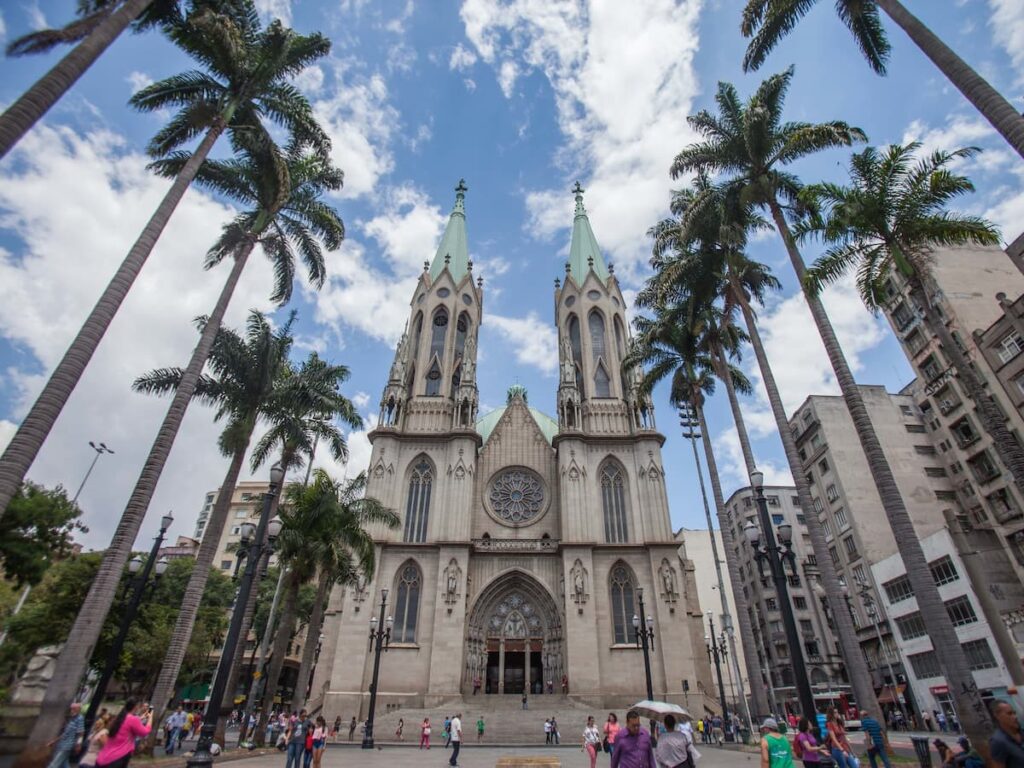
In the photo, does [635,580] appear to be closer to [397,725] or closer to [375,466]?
[397,725]

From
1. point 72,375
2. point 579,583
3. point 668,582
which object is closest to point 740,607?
point 668,582

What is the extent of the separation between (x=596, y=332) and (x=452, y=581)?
67.9 ft

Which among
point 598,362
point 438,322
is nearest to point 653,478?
point 598,362

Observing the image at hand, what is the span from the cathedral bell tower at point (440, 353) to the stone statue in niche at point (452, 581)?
8.50 m

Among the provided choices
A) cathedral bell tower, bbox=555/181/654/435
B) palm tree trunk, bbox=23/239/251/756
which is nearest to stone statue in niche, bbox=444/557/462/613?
cathedral bell tower, bbox=555/181/654/435

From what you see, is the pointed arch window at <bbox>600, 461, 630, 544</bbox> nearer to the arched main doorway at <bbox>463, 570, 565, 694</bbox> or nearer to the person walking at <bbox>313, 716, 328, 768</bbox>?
the arched main doorway at <bbox>463, 570, 565, 694</bbox>

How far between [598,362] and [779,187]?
870 inches

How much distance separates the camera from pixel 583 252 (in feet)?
148

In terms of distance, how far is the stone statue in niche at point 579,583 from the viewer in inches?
1112

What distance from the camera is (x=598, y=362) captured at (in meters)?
38.1

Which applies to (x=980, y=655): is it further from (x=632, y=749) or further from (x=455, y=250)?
(x=455, y=250)

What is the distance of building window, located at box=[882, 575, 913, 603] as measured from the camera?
31.6 m

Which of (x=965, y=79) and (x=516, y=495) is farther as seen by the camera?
(x=516, y=495)

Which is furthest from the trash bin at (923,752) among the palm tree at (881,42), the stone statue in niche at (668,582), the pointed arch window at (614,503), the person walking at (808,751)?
the pointed arch window at (614,503)
